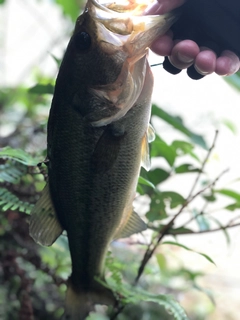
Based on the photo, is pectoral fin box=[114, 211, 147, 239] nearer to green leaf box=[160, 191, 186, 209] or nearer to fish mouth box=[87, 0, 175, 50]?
green leaf box=[160, 191, 186, 209]

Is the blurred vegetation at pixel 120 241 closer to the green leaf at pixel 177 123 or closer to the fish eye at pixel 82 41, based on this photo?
the green leaf at pixel 177 123

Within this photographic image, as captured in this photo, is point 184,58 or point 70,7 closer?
point 184,58

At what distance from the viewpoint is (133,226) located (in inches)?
39.3

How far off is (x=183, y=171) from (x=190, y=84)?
1546 millimetres

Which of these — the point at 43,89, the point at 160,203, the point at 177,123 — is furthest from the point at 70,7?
the point at 160,203

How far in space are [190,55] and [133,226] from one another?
0.42 m

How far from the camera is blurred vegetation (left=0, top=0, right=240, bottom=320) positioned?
1.06 meters

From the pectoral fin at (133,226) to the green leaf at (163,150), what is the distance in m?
0.24

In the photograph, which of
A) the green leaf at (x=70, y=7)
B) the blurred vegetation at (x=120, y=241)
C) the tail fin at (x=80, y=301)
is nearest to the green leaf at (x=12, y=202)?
the blurred vegetation at (x=120, y=241)

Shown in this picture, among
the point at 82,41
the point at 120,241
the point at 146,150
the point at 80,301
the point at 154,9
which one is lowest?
the point at 120,241

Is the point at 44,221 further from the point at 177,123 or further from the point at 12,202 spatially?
the point at 177,123

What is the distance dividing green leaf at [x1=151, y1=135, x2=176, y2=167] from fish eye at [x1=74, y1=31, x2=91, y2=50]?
1.32 feet

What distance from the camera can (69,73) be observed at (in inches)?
32.7

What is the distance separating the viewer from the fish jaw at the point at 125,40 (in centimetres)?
78
